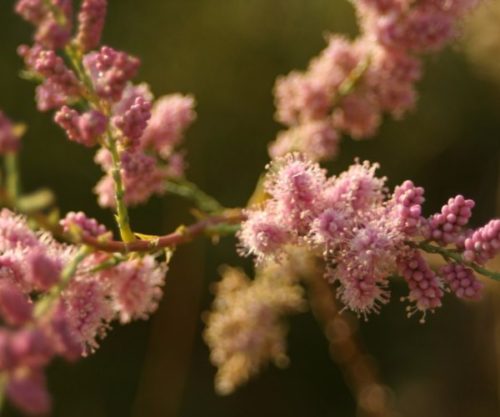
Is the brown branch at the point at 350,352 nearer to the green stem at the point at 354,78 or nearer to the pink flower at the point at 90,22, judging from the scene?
the green stem at the point at 354,78

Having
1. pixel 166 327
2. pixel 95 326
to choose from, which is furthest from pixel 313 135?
pixel 166 327

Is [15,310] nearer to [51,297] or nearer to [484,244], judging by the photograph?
[51,297]

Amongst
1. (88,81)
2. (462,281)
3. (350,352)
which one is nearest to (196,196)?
(88,81)

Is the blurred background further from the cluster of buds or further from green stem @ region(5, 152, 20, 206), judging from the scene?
green stem @ region(5, 152, 20, 206)

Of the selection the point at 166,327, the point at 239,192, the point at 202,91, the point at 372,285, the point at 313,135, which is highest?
the point at 202,91

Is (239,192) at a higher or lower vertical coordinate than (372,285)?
higher

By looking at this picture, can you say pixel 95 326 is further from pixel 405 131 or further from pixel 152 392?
pixel 405 131
